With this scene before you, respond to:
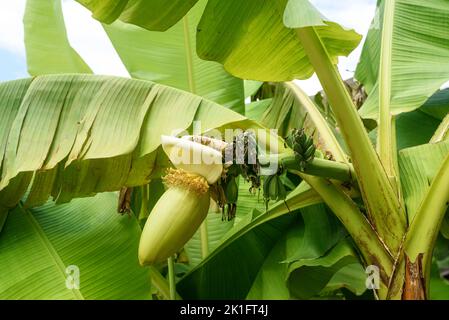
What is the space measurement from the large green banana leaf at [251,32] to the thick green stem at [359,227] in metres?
0.35

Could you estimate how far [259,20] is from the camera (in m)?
1.21

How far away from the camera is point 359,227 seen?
1055 millimetres

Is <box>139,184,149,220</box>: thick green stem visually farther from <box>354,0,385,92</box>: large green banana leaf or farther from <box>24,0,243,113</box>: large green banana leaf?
<box>354,0,385,92</box>: large green banana leaf

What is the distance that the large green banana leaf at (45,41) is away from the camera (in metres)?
1.53

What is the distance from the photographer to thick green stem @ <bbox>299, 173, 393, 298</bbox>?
3.35 ft

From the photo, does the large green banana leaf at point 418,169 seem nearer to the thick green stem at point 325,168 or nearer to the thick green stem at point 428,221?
the thick green stem at point 428,221

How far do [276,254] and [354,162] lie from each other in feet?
1.32

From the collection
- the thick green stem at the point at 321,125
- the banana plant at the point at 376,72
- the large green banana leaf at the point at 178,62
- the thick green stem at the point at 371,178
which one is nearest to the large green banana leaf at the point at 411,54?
the banana plant at the point at 376,72

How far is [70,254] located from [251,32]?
694 mm

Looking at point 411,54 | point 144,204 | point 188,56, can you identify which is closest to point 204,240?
point 144,204

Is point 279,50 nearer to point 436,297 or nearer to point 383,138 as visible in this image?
point 383,138

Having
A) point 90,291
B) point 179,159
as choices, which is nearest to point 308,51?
point 179,159

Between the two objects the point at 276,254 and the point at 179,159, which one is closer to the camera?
the point at 179,159

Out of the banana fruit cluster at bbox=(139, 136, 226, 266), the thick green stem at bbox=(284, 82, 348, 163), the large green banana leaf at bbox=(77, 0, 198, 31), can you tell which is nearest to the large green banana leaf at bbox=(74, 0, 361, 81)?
Result: the large green banana leaf at bbox=(77, 0, 198, 31)
